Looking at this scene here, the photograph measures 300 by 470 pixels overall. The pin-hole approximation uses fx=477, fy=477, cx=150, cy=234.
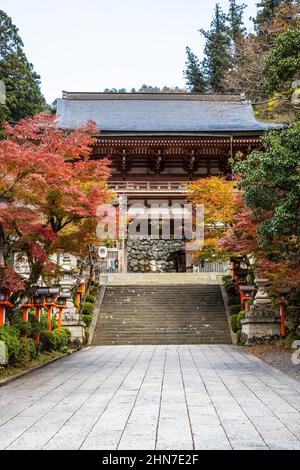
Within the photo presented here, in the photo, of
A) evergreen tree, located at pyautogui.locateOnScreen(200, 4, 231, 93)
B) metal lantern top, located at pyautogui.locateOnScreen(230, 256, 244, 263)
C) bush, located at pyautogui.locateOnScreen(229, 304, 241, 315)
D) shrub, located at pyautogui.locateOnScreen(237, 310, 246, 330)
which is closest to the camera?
shrub, located at pyautogui.locateOnScreen(237, 310, 246, 330)

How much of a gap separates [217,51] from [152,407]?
4745cm

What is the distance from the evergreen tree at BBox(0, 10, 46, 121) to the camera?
3750cm

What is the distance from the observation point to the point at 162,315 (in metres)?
19.1

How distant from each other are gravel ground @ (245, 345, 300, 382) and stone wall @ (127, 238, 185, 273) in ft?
57.0

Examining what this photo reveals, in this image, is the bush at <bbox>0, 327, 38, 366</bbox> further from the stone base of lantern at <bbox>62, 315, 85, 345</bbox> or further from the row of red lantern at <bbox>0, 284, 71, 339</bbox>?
the stone base of lantern at <bbox>62, 315, 85, 345</bbox>

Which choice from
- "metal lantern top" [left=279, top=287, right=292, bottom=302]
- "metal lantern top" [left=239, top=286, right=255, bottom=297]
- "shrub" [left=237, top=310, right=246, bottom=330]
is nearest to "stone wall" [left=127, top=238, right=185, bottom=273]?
"shrub" [left=237, top=310, right=246, bottom=330]

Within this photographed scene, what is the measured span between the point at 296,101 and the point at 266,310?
7048 millimetres

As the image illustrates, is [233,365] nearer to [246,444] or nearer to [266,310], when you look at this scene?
[266,310]

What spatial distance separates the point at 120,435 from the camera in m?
4.46

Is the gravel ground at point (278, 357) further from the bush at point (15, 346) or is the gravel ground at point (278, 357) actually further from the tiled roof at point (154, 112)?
the tiled roof at point (154, 112)

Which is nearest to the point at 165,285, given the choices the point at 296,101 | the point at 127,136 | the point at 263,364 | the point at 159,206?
the point at 159,206

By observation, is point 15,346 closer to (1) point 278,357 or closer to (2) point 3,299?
(2) point 3,299

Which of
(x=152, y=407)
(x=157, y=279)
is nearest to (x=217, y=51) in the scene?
(x=157, y=279)

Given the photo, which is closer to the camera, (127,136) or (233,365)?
(233,365)
